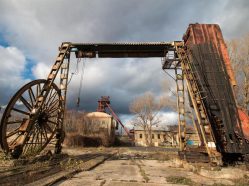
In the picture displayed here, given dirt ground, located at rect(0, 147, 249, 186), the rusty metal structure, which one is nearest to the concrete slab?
dirt ground, located at rect(0, 147, 249, 186)

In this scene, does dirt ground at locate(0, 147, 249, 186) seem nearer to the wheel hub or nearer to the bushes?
the wheel hub

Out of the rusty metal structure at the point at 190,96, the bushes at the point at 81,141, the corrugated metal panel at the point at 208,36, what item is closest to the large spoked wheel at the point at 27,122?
the rusty metal structure at the point at 190,96

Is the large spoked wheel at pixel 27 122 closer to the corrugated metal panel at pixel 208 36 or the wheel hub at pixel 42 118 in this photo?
the wheel hub at pixel 42 118

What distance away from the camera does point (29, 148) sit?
29.7ft

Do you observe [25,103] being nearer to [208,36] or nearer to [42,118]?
[42,118]

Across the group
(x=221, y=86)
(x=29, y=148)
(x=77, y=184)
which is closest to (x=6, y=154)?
(x=29, y=148)

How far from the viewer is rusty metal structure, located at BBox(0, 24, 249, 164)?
8289 millimetres

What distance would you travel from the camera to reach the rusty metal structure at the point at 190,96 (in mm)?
8289

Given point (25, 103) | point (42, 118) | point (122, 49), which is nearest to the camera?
point (25, 103)

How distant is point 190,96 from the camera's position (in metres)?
9.94

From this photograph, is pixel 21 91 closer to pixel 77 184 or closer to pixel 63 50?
pixel 63 50

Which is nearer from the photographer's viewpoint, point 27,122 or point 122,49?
point 27,122

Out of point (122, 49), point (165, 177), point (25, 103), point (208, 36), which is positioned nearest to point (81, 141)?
point (122, 49)

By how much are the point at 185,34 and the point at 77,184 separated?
9.83m
